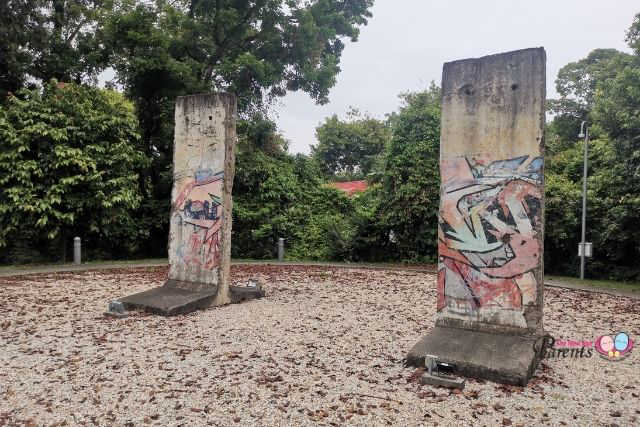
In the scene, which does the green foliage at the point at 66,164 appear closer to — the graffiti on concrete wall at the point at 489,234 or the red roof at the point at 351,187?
the red roof at the point at 351,187

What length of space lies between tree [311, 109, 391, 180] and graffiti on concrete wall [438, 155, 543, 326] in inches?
1046

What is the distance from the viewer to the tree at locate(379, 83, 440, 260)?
542 inches

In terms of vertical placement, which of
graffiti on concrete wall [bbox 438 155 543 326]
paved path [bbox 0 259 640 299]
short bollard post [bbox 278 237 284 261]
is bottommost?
paved path [bbox 0 259 640 299]

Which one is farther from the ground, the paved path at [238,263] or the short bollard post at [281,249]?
the short bollard post at [281,249]

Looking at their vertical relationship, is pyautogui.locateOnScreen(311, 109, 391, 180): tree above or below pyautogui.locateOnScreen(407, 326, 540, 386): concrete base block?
above

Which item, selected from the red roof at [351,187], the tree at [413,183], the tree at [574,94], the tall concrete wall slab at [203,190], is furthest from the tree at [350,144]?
the tall concrete wall slab at [203,190]

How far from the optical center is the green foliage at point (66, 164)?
12.0 meters

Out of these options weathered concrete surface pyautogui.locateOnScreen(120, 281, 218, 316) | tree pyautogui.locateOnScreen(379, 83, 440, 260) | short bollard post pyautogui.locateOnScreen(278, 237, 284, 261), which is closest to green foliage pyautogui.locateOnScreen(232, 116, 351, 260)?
short bollard post pyautogui.locateOnScreen(278, 237, 284, 261)

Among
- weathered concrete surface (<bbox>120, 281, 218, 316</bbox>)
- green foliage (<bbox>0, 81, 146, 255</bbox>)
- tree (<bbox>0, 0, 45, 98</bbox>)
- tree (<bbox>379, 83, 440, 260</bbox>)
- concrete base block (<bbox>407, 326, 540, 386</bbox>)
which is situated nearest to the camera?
concrete base block (<bbox>407, 326, 540, 386</bbox>)

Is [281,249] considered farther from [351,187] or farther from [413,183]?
[351,187]

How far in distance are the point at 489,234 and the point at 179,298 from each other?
4777 mm

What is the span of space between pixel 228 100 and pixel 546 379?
6.12 m

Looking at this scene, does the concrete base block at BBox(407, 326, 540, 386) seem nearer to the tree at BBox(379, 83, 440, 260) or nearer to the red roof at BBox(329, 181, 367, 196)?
the tree at BBox(379, 83, 440, 260)

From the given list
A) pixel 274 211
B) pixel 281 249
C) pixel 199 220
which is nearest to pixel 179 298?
pixel 199 220
